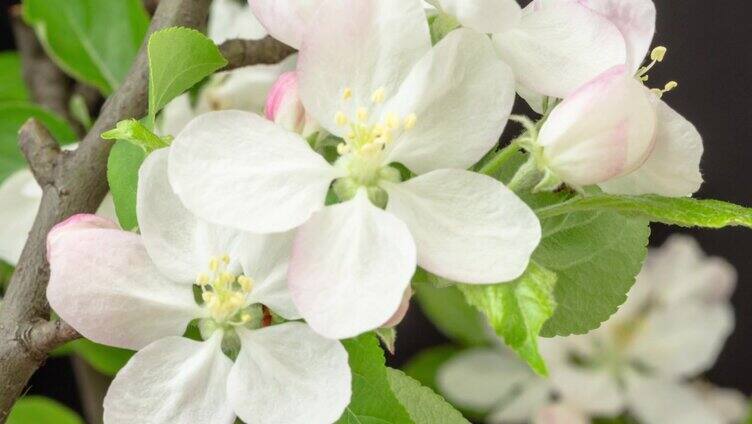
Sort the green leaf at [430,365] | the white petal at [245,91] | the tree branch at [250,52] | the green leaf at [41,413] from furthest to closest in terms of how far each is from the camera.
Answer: the green leaf at [430,365] → the green leaf at [41,413] → the white petal at [245,91] → the tree branch at [250,52]

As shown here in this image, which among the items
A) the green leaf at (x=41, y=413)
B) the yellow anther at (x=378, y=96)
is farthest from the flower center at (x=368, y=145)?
the green leaf at (x=41, y=413)

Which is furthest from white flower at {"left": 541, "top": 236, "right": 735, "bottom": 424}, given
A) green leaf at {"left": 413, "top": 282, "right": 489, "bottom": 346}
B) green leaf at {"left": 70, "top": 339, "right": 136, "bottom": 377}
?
green leaf at {"left": 70, "top": 339, "right": 136, "bottom": 377}

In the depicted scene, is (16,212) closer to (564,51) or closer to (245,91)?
(245,91)

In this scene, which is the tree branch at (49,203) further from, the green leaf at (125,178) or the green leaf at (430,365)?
the green leaf at (430,365)

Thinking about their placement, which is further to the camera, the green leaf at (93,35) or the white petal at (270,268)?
the green leaf at (93,35)

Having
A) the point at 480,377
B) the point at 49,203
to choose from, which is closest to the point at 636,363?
the point at 480,377
